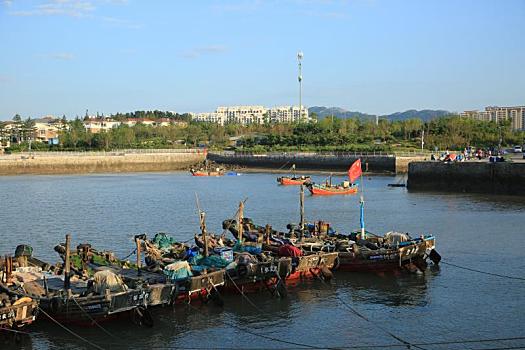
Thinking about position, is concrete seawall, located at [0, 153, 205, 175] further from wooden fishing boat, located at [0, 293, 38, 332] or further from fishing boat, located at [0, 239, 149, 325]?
wooden fishing boat, located at [0, 293, 38, 332]

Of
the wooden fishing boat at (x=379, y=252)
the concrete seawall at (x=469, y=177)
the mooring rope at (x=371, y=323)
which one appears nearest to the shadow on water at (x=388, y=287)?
the wooden fishing boat at (x=379, y=252)

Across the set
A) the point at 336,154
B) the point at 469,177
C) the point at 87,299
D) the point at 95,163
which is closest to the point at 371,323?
the point at 87,299

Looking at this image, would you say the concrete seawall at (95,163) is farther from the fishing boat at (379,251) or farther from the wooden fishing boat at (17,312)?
the wooden fishing boat at (17,312)

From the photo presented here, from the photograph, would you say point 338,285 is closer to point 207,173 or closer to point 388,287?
point 388,287

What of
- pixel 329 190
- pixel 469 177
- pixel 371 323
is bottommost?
pixel 371 323

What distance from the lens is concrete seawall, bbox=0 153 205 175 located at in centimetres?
10937

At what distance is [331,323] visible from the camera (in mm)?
23719

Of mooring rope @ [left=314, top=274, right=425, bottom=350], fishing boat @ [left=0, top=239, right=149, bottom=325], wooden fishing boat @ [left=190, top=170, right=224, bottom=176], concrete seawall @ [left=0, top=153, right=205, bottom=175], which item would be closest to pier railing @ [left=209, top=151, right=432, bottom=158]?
concrete seawall @ [left=0, top=153, right=205, bottom=175]

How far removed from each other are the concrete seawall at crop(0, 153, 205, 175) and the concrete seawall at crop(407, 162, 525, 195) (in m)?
59.1

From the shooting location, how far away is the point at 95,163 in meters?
117

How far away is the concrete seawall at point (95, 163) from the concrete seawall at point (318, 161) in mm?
6630

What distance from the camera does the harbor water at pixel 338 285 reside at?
874 inches

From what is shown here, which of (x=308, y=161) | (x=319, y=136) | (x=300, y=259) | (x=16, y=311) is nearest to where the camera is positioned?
(x=16, y=311)

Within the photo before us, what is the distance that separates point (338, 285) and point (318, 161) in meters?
81.2
